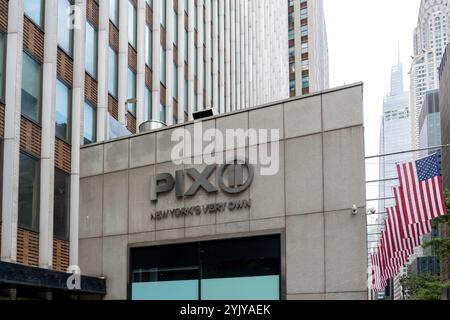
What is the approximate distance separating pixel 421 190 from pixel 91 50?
44.2 ft

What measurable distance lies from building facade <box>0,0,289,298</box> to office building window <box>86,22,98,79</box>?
0.04 m

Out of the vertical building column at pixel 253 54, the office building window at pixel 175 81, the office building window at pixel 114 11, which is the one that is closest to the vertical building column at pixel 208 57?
the office building window at pixel 175 81

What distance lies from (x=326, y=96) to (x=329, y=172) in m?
2.12

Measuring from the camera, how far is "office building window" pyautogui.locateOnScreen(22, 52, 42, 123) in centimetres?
1881

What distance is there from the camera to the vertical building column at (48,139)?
18.7 m

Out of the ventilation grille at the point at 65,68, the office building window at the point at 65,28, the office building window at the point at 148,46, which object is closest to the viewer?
the ventilation grille at the point at 65,68

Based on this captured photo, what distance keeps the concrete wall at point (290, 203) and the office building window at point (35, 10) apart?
15.7 ft

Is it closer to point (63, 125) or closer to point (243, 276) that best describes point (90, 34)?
point (63, 125)

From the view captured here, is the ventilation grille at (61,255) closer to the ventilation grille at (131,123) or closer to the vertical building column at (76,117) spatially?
the vertical building column at (76,117)

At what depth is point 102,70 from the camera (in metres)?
23.8

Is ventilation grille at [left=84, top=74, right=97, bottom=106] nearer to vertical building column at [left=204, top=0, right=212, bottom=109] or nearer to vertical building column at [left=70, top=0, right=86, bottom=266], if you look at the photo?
vertical building column at [left=70, top=0, right=86, bottom=266]

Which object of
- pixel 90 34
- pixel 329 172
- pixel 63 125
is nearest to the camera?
pixel 329 172

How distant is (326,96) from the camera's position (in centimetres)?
1697
